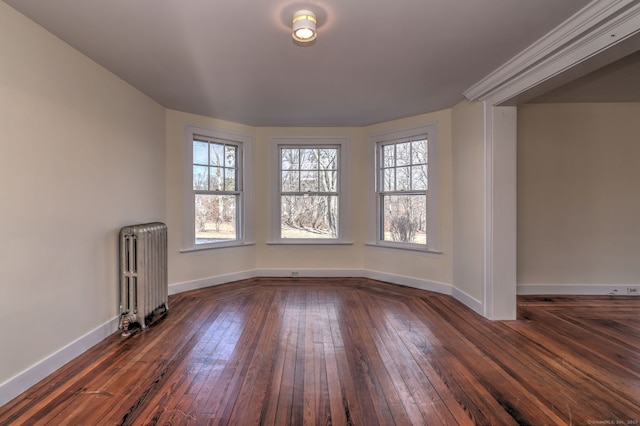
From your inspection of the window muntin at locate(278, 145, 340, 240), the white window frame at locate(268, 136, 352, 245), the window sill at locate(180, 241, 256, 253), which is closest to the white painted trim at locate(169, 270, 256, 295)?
the window sill at locate(180, 241, 256, 253)

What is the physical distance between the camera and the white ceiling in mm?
1841

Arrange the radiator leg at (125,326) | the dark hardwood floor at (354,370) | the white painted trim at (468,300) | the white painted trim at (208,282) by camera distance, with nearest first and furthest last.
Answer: the dark hardwood floor at (354,370)
the radiator leg at (125,326)
the white painted trim at (468,300)
the white painted trim at (208,282)

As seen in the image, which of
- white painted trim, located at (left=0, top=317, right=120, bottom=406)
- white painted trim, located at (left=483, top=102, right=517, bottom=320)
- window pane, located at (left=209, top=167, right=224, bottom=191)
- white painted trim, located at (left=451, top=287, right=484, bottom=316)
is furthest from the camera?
window pane, located at (left=209, top=167, right=224, bottom=191)

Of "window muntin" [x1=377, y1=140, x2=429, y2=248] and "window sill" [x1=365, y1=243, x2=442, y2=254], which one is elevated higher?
"window muntin" [x1=377, y1=140, x2=429, y2=248]

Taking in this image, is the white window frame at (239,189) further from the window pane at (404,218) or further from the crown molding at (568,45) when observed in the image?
the crown molding at (568,45)

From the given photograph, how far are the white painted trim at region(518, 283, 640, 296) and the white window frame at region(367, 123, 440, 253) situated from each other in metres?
1.25

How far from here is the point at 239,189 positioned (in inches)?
182

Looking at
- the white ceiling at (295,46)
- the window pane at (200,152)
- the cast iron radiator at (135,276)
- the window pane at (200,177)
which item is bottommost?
the cast iron radiator at (135,276)

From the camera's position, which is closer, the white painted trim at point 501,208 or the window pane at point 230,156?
the white painted trim at point 501,208

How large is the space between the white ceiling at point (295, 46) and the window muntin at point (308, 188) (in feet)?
4.43

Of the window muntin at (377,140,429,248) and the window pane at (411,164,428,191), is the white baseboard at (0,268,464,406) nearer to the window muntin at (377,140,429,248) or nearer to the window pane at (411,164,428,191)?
the window muntin at (377,140,429,248)

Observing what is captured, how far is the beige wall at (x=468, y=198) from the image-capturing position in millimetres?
3260

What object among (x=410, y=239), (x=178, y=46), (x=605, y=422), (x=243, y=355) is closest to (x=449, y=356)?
(x=605, y=422)

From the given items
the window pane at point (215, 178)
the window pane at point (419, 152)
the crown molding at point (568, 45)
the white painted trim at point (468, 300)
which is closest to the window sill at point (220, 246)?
the window pane at point (215, 178)
